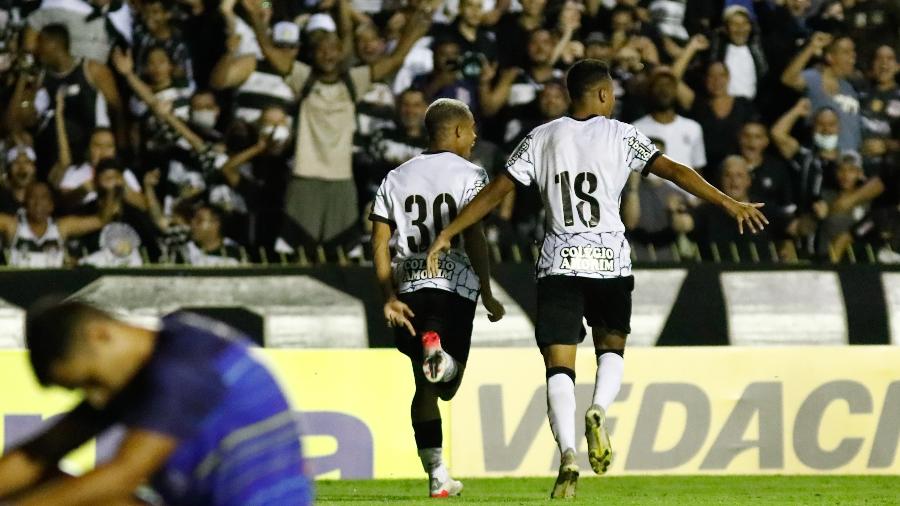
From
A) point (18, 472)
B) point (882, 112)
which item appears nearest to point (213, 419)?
point (18, 472)

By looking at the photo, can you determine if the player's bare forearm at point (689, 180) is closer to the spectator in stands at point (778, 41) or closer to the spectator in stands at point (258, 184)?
the spectator in stands at point (258, 184)

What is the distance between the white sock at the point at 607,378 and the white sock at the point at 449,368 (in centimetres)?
71

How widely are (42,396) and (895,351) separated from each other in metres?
5.52

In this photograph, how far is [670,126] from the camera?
42.3 ft

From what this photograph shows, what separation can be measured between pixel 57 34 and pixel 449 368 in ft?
18.9

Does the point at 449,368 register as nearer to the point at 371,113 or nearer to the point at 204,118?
the point at 371,113

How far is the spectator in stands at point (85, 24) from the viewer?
12992 mm

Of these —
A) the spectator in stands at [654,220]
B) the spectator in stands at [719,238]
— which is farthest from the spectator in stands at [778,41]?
the spectator in stands at [654,220]

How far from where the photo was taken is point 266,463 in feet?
13.7

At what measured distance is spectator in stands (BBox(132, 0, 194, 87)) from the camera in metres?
13.0

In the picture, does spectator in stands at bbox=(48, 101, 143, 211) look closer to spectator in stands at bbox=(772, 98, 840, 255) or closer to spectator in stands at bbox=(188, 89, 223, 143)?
spectator in stands at bbox=(188, 89, 223, 143)

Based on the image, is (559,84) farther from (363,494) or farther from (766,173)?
(363,494)

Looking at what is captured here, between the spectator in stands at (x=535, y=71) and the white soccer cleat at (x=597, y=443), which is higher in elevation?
the spectator in stands at (x=535, y=71)

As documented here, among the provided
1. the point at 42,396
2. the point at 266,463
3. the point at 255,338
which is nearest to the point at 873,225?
the point at 255,338
